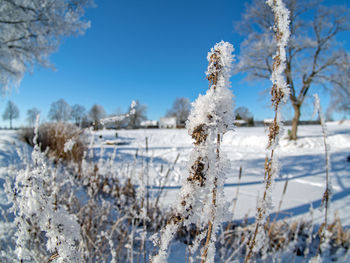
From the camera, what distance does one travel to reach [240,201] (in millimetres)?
3230

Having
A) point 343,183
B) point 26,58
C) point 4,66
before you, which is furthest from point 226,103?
point 26,58

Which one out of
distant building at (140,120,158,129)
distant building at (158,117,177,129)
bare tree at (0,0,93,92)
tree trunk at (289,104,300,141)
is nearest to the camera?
distant building at (140,120,158,129)

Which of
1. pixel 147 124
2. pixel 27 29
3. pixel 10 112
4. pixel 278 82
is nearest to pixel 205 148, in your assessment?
pixel 278 82

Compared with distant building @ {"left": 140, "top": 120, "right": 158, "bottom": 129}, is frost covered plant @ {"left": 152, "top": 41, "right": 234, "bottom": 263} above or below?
below

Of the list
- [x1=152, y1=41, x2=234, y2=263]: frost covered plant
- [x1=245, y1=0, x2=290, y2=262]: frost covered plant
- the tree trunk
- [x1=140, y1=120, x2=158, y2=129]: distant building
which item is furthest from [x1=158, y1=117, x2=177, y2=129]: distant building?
[x1=152, y1=41, x2=234, y2=263]: frost covered plant

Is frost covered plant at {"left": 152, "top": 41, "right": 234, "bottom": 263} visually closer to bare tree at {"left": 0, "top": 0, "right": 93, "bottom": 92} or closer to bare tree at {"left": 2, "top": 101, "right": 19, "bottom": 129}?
bare tree at {"left": 0, "top": 0, "right": 93, "bottom": 92}

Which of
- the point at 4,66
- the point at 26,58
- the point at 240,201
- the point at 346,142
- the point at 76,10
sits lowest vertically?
the point at 240,201

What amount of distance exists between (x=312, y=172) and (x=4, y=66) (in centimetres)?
1124

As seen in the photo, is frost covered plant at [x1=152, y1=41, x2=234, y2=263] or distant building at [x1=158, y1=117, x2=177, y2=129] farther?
distant building at [x1=158, y1=117, x2=177, y2=129]

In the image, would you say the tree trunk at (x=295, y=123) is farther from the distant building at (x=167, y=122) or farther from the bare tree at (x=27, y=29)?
the distant building at (x=167, y=122)

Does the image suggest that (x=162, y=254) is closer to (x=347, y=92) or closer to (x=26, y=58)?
(x=26, y=58)

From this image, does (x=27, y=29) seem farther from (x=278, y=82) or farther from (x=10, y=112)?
(x=10, y=112)

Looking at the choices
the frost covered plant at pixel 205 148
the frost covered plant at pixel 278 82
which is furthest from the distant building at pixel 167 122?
the frost covered plant at pixel 205 148

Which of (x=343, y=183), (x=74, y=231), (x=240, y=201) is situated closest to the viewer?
(x=74, y=231)
